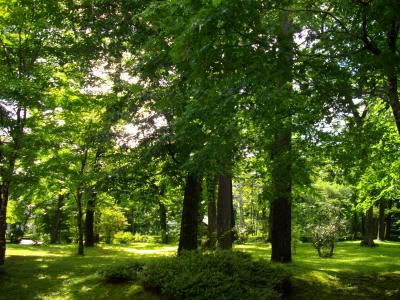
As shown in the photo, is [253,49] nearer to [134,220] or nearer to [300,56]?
[300,56]

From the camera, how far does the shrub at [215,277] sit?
8031 mm

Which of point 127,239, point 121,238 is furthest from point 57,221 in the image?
point 127,239

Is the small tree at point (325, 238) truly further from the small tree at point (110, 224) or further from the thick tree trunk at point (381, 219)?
the small tree at point (110, 224)

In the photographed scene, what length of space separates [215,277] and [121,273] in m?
2.88

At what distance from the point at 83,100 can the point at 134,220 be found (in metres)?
43.0

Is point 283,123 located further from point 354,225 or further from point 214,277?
→ point 354,225

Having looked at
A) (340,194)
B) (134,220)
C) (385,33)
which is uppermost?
(385,33)

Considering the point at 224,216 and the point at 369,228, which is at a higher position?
the point at 224,216

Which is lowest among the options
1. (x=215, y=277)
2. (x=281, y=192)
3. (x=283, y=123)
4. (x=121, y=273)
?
(x=121, y=273)

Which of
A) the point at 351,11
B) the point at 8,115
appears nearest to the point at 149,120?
the point at 8,115

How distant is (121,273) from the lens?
10141 mm

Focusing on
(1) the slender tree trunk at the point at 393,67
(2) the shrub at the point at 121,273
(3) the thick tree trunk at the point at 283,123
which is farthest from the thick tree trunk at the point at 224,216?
(1) the slender tree trunk at the point at 393,67

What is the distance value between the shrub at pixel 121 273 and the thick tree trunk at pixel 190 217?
3522 millimetres

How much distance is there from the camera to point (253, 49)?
645 cm
